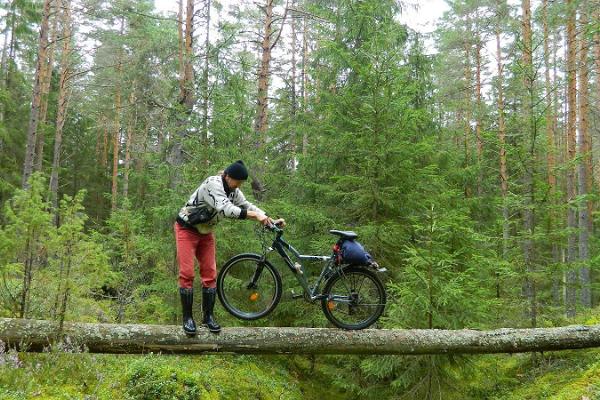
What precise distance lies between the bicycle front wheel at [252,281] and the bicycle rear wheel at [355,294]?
0.81 meters

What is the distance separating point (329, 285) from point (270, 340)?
1.24 m

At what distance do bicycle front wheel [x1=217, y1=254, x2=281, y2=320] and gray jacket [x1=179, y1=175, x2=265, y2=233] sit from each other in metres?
0.76

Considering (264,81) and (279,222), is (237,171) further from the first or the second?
(264,81)

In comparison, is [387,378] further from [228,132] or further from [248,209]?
[228,132]

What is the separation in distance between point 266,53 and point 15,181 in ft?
57.0

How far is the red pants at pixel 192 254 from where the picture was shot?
19.5 ft

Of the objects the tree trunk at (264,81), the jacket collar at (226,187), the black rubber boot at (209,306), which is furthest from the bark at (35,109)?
the jacket collar at (226,187)

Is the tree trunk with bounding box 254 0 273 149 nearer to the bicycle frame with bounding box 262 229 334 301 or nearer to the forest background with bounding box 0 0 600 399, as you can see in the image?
the forest background with bounding box 0 0 600 399

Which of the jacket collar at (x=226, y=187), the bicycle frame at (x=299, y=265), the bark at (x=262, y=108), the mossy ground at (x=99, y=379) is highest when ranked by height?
the bark at (x=262, y=108)

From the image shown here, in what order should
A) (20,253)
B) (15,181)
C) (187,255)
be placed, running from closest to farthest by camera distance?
(187,255)
(20,253)
(15,181)

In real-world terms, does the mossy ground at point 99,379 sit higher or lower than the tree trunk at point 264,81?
lower

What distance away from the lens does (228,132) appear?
9789mm

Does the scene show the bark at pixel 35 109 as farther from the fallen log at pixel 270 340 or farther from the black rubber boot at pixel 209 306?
the black rubber boot at pixel 209 306

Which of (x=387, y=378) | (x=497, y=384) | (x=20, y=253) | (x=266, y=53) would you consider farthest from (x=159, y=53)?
(x=497, y=384)
